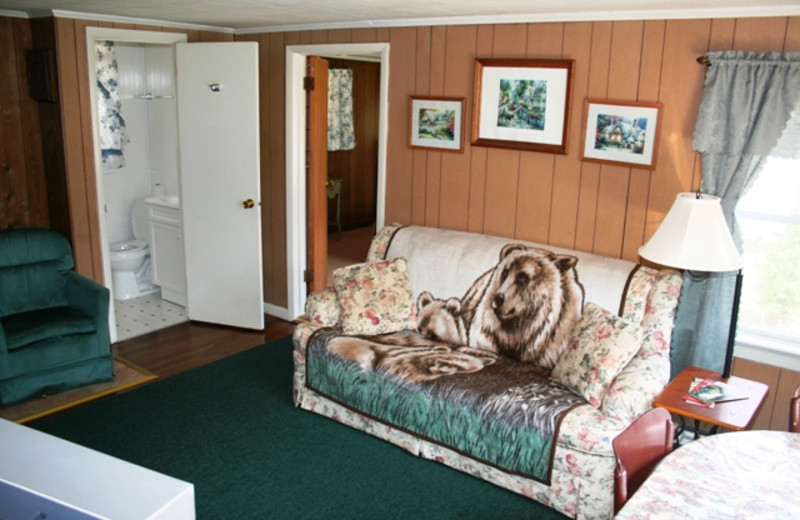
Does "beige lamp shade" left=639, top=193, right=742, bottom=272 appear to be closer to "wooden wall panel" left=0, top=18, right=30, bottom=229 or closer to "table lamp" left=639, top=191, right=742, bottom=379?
"table lamp" left=639, top=191, right=742, bottom=379

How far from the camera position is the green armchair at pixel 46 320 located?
3.68m

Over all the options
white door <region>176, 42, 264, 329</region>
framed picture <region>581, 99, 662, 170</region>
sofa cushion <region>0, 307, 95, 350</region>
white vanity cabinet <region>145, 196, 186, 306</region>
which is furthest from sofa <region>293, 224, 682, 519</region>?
white vanity cabinet <region>145, 196, 186, 306</region>

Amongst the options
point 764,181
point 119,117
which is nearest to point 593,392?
point 764,181

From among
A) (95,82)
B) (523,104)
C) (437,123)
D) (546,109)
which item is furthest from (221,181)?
(546,109)

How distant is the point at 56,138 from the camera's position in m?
4.40

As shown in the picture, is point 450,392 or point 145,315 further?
point 145,315

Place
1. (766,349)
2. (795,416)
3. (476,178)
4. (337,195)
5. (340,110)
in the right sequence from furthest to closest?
(337,195) → (340,110) → (476,178) → (766,349) → (795,416)

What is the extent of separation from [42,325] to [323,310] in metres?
1.59

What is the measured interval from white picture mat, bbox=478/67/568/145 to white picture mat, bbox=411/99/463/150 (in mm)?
164

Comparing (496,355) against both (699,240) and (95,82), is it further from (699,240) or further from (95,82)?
(95,82)

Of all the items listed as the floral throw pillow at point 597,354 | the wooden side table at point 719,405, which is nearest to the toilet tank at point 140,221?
the floral throw pillow at point 597,354

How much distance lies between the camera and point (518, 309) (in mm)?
3518

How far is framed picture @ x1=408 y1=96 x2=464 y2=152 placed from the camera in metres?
4.14

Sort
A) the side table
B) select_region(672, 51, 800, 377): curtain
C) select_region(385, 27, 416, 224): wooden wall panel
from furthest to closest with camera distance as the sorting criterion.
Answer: the side table, select_region(385, 27, 416, 224): wooden wall panel, select_region(672, 51, 800, 377): curtain
